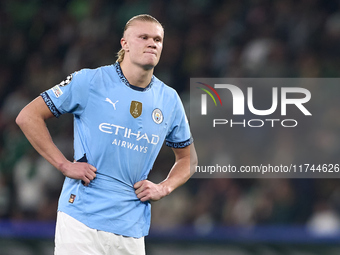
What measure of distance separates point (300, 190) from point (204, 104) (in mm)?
1932

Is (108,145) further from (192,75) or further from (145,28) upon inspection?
(192,75)

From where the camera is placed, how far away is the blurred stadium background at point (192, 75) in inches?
267

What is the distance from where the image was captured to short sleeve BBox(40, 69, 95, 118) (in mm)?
3982

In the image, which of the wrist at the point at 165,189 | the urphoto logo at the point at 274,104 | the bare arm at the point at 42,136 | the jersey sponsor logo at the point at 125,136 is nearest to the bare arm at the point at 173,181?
the wrist at the point at 165,189

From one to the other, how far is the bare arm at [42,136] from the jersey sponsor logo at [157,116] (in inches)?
23.2

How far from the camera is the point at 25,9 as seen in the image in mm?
11625

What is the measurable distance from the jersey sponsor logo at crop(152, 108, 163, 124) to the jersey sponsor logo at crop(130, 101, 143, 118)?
0.12m

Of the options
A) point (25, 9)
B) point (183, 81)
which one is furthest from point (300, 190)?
point (25, 9)

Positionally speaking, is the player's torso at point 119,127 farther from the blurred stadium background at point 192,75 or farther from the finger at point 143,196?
the blurred stadium background at point 192,75

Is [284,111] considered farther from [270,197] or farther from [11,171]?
[11,171]

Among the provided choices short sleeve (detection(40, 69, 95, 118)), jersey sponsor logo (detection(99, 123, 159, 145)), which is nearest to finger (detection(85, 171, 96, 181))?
jersey sponsor logo (detection(99, 123, 159, 145))

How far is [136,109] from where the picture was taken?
411 cm

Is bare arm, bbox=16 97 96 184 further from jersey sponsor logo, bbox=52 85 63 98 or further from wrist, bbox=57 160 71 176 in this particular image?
jersey sponsor logo, bbox=52 85 63 98

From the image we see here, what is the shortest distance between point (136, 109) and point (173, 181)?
0.68m
